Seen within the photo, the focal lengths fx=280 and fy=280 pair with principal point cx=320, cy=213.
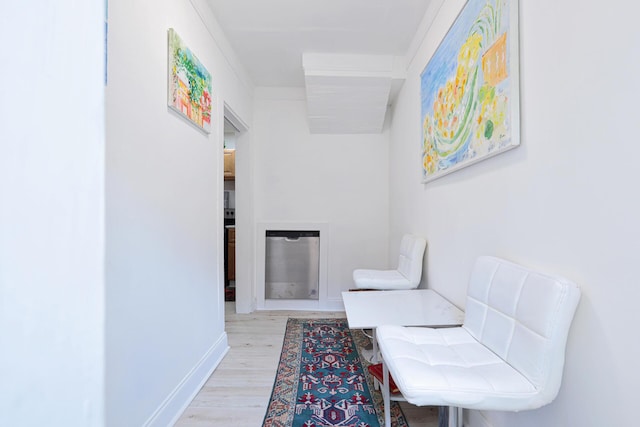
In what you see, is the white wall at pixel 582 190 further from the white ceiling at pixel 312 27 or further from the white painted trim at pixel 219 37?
the white painted trim at pixel 219 37

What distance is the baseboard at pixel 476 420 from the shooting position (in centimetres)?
131

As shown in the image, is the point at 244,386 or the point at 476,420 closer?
the point at 476,420

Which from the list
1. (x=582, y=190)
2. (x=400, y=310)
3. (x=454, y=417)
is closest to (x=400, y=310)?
(x=400, y=310)

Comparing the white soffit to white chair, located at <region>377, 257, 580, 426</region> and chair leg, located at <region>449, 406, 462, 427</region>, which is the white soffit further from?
chair leg, located at <region>449, 406, 462, 427</region>

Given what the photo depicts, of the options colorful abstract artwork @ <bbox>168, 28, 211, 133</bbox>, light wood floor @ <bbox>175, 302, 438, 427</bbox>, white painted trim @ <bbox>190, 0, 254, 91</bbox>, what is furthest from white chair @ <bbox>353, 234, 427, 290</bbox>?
white painted trim @ <bbox>190, 0, 254, 91</bbox>

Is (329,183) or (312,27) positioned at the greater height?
(312,27)

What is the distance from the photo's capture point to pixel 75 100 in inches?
14.3

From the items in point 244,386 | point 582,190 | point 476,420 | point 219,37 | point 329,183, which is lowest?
point 244,386

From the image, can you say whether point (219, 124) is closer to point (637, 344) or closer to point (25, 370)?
point (25, 370)

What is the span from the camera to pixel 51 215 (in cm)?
34

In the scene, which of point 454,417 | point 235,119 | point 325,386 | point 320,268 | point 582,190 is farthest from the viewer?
point 320,268

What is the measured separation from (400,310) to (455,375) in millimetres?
688

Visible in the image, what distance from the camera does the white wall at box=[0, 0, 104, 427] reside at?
0.31 m

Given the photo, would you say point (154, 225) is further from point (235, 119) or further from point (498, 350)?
point (235, 119)
